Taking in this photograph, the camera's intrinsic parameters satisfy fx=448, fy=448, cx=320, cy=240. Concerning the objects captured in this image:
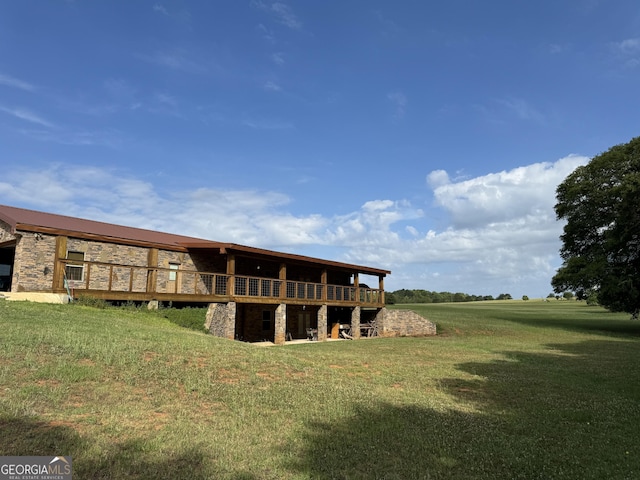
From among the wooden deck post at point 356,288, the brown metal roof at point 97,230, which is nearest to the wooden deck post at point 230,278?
the brown metal roof at point 97,230

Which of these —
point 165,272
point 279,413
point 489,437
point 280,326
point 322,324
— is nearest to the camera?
point 489,437

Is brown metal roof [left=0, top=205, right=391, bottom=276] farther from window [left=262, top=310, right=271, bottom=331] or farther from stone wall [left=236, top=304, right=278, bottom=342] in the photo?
window [left=262, top=310, right=271, bottom=331]

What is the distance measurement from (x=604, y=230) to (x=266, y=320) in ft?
80.6

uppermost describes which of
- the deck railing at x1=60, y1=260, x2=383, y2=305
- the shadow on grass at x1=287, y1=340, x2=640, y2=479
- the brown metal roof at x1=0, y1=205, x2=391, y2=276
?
the brown metal roof at x1=0, y1=205, x2=391, y2=276

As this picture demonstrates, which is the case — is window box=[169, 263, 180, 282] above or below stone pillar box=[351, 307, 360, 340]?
above

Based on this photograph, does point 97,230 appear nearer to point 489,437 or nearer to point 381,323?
point 489,437

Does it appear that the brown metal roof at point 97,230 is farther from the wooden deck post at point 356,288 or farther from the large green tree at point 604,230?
the large green tree at point 604,230

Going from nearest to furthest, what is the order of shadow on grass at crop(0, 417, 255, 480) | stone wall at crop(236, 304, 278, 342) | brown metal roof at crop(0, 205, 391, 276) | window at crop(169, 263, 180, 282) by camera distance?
shadow on grass at crop(0, 417, 255, 480) → brown metal roof at crop(0, 205, 391, 276) → window at crop(169, 263, 180, 282) → stone wall at crop(236, 304, 278, 342)

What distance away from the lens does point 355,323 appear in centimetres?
2925

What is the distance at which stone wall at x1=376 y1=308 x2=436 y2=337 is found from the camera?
30.4 metres

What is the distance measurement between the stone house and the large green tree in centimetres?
1593

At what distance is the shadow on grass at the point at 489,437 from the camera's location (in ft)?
17.5

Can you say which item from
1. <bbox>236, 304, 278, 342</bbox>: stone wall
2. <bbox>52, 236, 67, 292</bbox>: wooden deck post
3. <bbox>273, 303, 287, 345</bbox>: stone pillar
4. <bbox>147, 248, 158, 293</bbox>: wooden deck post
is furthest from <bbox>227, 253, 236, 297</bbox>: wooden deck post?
<bbox>52, 236, 67, 292</bbox>: wooden deck post

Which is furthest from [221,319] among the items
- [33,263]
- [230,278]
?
[33,263]
